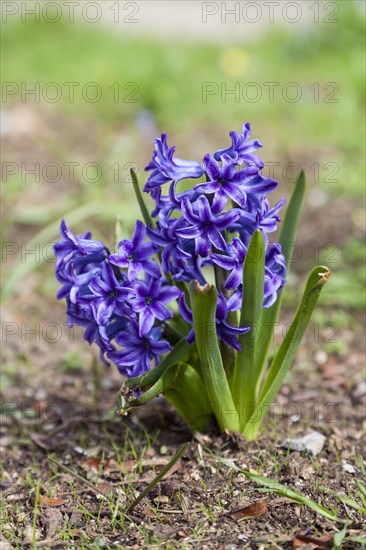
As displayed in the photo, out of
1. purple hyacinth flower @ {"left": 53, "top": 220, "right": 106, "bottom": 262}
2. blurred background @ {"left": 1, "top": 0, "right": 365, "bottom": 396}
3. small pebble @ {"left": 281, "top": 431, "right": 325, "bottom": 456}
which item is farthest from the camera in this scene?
blurred background @ {"left": 1, "top": 0, "right": 365, "bottom": 396}

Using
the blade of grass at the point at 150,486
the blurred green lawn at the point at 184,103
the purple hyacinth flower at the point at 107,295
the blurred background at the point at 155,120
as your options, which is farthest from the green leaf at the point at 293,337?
the blurred green lawn at the point at 184,103

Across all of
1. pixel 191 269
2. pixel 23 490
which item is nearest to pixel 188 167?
pixel 191 269

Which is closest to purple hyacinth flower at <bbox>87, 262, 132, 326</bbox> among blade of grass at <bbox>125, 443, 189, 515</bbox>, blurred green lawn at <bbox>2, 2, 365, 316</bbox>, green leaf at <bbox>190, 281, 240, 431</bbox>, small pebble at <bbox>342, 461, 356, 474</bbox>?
green leaf at <bbox>190, 281, 240, 431</bbox>

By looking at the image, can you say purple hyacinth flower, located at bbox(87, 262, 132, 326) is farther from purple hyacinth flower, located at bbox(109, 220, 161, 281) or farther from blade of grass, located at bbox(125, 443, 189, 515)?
blade of grass, located at bbox(125, 443, 189, 515)

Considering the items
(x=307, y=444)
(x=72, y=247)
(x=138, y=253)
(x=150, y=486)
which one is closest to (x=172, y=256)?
(x=138, y=253)

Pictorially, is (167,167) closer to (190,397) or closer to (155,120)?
(190,397)

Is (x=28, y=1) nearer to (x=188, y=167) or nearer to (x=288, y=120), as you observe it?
(x=288, y=120)
